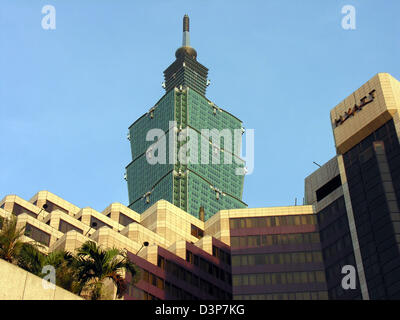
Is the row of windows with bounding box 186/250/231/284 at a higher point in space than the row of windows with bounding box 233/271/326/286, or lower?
higher

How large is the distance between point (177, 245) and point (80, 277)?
6385cm

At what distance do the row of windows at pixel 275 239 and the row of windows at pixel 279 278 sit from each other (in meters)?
6.11

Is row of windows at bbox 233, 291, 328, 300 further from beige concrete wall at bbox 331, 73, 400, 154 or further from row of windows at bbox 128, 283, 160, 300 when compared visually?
beige concrete wall at bbox 331, 73, 400, 154

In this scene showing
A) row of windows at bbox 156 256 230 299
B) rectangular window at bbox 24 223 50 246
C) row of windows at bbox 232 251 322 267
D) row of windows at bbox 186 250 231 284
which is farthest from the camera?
row of windows at bbox 232 251 322 267

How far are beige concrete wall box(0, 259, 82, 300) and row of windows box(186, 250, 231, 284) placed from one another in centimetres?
7306

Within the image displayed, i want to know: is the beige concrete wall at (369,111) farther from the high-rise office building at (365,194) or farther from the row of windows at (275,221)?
the row of windows at (275,221)

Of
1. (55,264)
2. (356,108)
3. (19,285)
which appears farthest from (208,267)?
(19,285)

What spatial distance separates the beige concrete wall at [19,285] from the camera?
30609mm

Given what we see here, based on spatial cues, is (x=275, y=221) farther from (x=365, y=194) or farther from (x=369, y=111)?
(x=369, y=111)

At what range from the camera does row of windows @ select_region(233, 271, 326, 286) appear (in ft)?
348

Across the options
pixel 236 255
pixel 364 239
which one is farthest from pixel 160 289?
pixel 364 239

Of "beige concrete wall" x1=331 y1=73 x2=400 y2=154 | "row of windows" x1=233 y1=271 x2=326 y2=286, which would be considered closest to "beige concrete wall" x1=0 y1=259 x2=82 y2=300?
"row of windows" x1=233 y1=271 x2=326 y2=286
